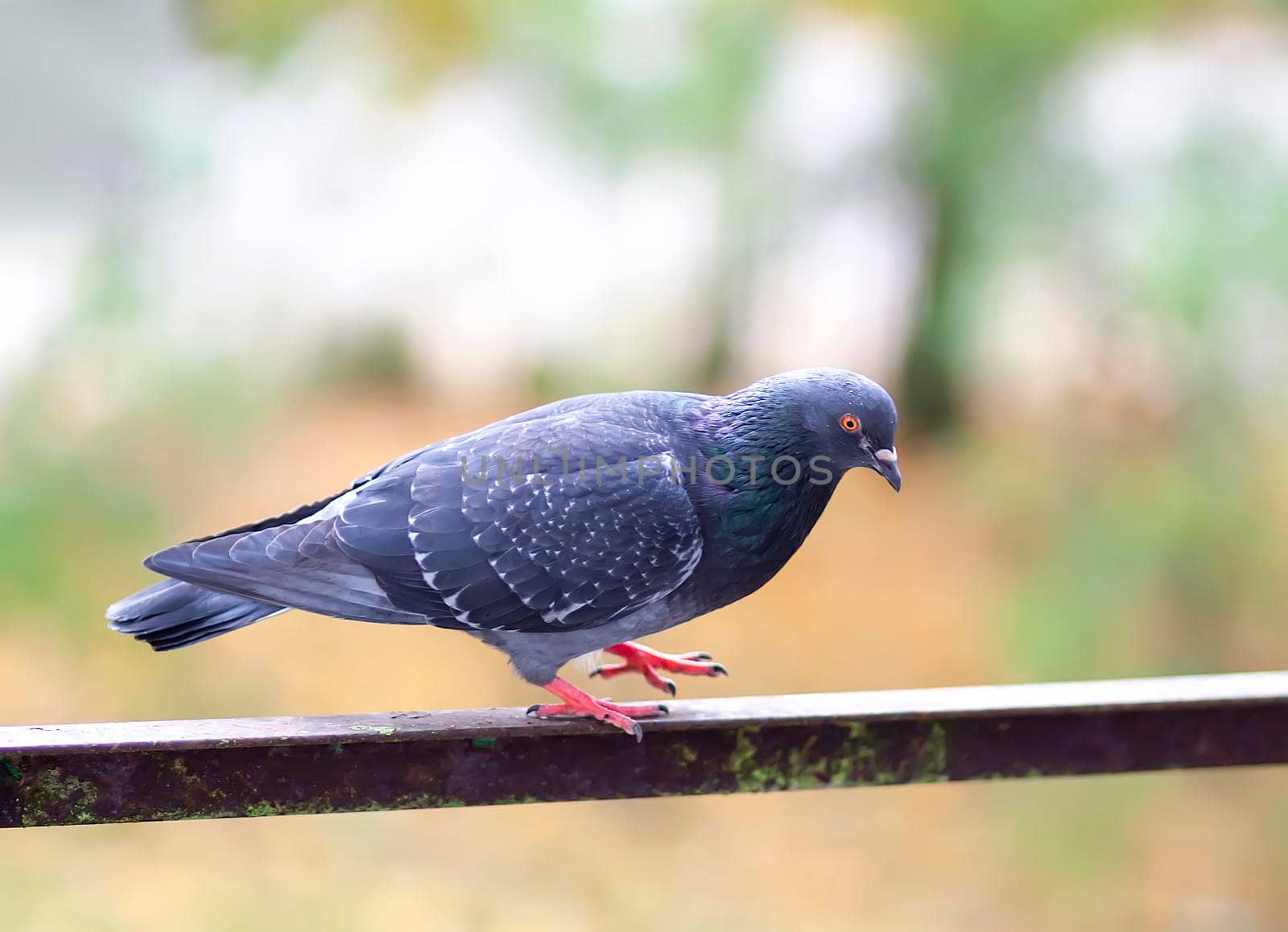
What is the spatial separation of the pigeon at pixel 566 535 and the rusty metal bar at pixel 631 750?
10 centimetres

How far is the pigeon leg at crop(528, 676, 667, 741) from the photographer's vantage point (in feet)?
5.86

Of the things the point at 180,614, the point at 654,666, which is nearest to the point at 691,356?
the point at 654,666

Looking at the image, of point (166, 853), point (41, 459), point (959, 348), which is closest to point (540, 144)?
point (959, 348)

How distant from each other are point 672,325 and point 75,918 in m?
3.19

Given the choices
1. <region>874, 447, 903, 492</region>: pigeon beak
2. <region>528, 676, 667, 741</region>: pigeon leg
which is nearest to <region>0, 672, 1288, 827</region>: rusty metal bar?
<region>528, 676, 667, 741</region>: pigeon leg

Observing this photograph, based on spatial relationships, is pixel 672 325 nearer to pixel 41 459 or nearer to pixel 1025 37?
pixel 1025 37

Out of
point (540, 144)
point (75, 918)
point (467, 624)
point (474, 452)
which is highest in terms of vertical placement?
point (540, 144)

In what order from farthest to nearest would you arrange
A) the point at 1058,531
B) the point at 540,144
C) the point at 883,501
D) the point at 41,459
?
the point at 883,501 → the point at 540,144 → the point at 1058,531 → the point at 41,459

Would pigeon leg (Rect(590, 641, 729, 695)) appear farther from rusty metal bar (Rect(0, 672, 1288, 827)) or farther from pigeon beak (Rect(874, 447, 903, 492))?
pigeon beak (Rect(874, 447, 903, 492))

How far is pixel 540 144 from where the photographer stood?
4.79 m

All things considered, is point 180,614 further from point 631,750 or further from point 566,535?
point 631,750

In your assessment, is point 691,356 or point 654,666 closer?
point 654,666

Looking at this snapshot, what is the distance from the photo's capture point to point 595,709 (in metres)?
1.79

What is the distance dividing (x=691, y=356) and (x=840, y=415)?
11.3ft
